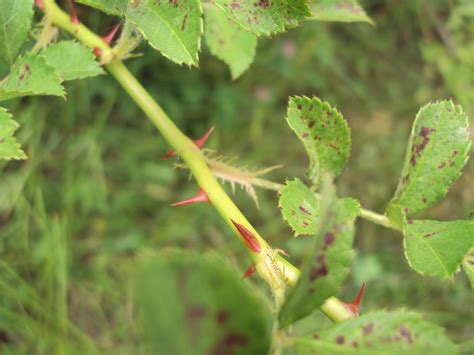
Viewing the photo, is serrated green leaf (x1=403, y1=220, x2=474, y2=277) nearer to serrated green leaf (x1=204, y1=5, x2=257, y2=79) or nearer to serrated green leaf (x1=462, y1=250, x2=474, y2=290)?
serrated green leaf (x1=462, y1=250, x2=474, y2=290)

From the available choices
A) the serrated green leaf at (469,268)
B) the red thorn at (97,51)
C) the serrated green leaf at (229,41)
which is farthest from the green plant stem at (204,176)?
the serrated green leaf at (229,41)

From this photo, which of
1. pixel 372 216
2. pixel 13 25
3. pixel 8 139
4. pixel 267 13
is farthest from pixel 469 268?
pixel 13 25

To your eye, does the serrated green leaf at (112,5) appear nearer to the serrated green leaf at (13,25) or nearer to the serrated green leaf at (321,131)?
the serrated green leaf at (13,25)

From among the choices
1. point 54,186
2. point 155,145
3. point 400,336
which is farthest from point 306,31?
point 400,336

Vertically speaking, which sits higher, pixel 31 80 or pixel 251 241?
pixel 31 80

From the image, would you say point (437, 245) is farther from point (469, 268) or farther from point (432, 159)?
point (432, 159)

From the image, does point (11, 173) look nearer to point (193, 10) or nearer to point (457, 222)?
point (193, 10)
